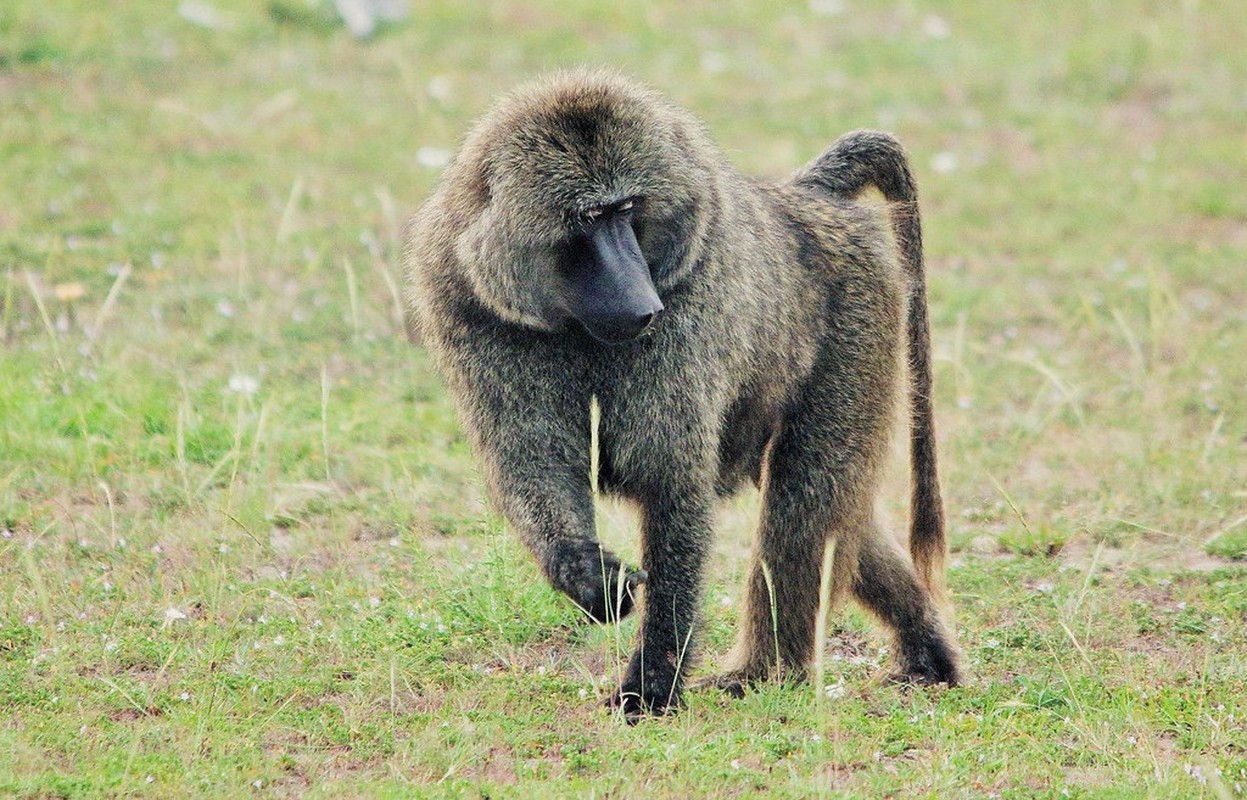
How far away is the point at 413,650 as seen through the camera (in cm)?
417

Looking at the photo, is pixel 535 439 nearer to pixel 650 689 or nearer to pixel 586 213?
pixel 586 213

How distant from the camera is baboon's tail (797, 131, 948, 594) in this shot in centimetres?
445

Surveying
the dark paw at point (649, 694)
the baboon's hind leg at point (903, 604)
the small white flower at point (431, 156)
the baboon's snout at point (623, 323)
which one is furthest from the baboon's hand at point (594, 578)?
the small white flower at point (431, 156)

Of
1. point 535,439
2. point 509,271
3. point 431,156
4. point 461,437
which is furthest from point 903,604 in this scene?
point 431,156

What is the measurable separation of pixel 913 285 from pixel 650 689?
1.45 meters

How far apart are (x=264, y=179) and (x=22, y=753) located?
500cm

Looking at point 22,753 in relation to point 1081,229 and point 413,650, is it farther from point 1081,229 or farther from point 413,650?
point 1081,229

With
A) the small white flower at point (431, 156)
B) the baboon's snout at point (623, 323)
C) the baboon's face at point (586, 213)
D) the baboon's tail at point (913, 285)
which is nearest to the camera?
the baboon's snout at point (623, 323)

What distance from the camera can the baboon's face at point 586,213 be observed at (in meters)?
3.56

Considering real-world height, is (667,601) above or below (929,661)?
above

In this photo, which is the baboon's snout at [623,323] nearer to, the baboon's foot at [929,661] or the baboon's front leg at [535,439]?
the baboon's front leg at [535,439]

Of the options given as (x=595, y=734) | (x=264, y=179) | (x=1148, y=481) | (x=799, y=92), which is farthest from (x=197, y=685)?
(x=799, y=92)

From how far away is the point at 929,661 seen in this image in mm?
4270

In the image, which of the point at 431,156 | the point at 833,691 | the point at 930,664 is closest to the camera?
the point at 833,691
